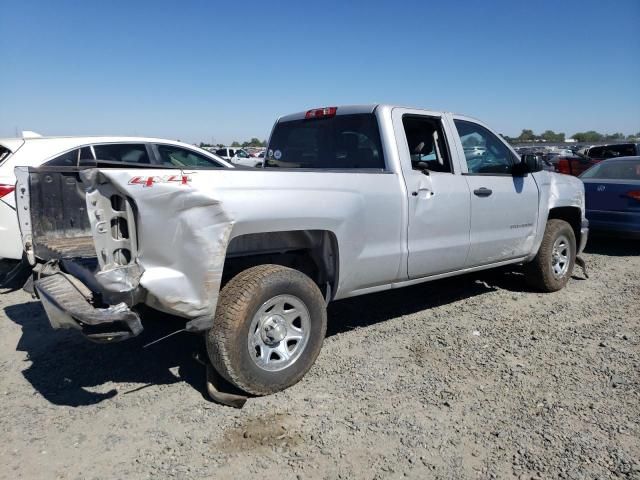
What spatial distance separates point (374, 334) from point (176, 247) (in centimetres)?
230

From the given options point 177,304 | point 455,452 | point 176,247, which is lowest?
point 455,452

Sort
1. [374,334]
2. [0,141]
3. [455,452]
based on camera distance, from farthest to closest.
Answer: [0,141]
[374,334]
[455,452]

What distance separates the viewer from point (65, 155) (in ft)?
20.0

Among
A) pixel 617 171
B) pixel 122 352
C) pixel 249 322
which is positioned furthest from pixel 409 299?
pixel 617 171

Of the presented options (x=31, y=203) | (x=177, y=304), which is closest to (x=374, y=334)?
(x=177, y=304)

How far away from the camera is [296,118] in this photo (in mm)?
5047

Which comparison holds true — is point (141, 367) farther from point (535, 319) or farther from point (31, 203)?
point (535, 319)

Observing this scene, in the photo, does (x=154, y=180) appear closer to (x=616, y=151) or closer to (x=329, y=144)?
(x=329, y=144)

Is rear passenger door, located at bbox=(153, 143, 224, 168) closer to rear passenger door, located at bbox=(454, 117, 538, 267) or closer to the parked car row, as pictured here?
rear passenger door, located at bbox=(454, 117, 538, 267)

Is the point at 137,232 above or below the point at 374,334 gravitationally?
above

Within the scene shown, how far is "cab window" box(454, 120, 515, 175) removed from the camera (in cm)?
496

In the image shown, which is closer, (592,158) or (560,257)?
(560,257)

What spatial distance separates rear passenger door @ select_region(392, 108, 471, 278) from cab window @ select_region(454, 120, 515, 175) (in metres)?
0.26

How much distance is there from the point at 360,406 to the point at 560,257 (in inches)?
152
